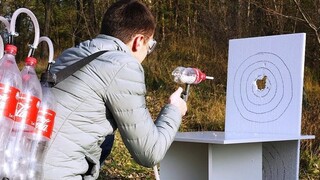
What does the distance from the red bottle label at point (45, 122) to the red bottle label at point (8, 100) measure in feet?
0.27

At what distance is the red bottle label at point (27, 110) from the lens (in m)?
1.46

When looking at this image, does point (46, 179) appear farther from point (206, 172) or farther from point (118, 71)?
point (206, 172)

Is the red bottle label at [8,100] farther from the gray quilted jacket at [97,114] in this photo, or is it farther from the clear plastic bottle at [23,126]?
the gray quilted jacket at [97,114]

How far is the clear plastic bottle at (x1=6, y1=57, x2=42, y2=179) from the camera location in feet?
4.80

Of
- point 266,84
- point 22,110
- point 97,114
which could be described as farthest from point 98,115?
point 266,84

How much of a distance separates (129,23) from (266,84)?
2.49 m

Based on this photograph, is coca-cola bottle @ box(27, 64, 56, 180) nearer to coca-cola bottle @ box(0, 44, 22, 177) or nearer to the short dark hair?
coca-cola bottle @ box(0, 44, 22, 177)

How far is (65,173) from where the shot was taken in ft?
5.31

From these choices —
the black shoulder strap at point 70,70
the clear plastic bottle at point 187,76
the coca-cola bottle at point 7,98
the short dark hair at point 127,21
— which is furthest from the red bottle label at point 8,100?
the clear plastic bottle at point 187,76

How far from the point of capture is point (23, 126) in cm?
147

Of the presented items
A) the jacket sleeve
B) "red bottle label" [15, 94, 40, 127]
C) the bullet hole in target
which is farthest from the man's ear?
the bullet hole in target

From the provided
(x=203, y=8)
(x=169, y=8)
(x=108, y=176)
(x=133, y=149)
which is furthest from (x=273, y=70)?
(x=169, y=8)

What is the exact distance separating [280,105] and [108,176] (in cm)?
202

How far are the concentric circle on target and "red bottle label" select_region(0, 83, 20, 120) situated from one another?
2.68 metres
